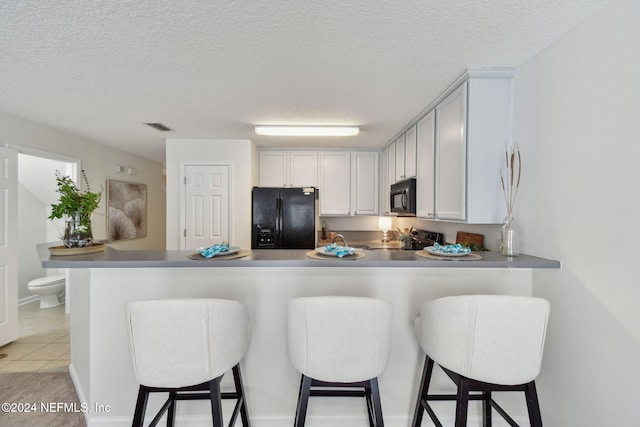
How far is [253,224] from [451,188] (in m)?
2.36

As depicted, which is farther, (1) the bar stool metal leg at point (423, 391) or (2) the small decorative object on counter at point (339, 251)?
(2) the small decorative object on counter at point (339, 251)

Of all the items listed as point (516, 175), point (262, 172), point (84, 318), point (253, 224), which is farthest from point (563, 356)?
point (262, 172)

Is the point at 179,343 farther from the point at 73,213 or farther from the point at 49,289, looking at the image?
the point at 49,289

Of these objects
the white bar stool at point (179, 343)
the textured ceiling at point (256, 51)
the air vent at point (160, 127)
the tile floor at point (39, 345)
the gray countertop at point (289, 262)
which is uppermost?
the textured ceiling at point (256, 51)

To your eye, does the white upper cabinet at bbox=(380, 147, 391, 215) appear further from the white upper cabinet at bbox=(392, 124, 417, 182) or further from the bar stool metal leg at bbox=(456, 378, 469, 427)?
the bar stool metal leg at bbox=(456, 378, 469, 427)

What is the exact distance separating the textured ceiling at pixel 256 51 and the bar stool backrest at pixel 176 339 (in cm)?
130

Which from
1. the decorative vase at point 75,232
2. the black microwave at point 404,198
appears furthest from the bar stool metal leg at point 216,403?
the black microwave at point 404,198

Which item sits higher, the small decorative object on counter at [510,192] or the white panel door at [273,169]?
the white panel door at [273,169]

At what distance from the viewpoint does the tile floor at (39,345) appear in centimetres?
241

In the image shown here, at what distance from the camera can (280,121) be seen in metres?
2.79

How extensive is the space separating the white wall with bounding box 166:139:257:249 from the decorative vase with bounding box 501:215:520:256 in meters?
2.77

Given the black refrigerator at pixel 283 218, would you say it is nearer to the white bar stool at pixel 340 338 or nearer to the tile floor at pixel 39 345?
the tile floor at pixel 39 345

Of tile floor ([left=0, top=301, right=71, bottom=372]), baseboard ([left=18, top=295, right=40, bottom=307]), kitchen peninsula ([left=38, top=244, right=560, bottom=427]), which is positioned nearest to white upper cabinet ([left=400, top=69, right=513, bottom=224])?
kitchen peninsula ([left=38, top=244, right=560, bottom=427])

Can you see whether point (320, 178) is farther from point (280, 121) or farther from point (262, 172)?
point (280, 121)
